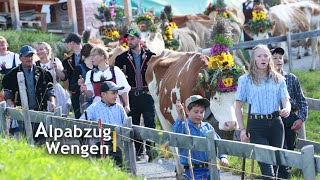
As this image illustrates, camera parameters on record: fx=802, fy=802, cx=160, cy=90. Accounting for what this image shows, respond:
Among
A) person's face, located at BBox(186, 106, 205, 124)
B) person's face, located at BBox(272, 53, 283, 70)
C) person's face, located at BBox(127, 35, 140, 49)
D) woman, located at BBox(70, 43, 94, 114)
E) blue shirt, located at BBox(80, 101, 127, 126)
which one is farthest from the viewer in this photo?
person's face, located at BBox(127, 35, 140, 49)

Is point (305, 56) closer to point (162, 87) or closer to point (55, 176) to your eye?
point (162, 87)

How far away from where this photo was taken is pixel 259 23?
2211 centimetres

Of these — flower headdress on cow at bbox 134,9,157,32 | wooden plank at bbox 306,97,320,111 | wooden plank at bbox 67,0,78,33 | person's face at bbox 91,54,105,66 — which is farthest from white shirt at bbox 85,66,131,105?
Result: wooden plank at bbox 67,0,78,33

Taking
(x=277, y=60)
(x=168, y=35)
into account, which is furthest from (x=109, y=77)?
(x=168, y=35)

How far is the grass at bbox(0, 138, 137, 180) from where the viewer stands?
231 inches

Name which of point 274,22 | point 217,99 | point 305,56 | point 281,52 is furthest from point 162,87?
point 305,56

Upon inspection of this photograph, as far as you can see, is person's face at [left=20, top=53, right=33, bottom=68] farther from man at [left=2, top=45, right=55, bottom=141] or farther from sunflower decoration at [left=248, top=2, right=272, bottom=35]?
sunflower decoration at [left=248, top=2, right=272, bottom=35]

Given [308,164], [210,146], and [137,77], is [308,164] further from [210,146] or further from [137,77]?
[137,77]

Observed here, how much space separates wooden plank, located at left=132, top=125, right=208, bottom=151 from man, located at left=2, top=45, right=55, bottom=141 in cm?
282

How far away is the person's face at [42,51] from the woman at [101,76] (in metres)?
1.33

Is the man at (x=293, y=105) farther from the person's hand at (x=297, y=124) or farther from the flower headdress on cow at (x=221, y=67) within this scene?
the flower headdress on cow at (x=221, y=67)

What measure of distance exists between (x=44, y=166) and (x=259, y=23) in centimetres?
1641

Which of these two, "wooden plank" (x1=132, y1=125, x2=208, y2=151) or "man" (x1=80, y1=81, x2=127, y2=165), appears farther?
"man" (x1=80, y1=81, x2=127, y2=165)

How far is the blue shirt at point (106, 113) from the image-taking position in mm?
9516
